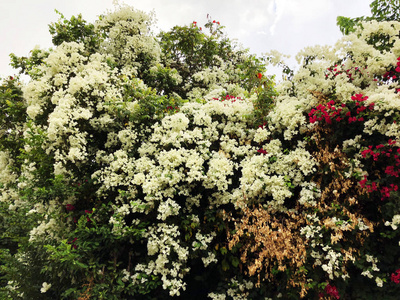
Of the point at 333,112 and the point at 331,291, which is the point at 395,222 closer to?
the point at 331,291

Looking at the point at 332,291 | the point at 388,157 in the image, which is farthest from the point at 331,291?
the point at 388,157

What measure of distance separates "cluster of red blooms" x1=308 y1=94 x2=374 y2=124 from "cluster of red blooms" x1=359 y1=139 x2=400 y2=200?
1.78 ft

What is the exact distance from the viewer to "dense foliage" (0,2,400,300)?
4.30m

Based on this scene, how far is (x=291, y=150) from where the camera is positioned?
524cm

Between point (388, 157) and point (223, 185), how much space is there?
2.75 meters

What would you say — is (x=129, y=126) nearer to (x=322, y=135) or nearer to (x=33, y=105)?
(x=33, y=105)

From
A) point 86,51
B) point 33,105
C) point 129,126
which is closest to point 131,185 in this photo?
point 129,126

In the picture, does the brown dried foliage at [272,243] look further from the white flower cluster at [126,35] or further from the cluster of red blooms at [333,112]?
the white flower cluster at [126,35]

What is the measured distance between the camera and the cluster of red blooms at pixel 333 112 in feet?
14.3

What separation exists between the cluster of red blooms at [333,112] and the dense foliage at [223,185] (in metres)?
0.02

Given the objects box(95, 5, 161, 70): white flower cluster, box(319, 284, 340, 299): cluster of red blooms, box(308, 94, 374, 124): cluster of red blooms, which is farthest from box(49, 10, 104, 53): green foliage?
box(319, 284, 340, 299): cluster of red blooms

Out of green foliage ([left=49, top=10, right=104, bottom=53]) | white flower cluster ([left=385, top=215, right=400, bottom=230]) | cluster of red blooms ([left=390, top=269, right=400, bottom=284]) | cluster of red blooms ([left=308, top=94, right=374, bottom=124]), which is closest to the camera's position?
white flower cluster ([left=385, top=215, right=400, bottom=230])

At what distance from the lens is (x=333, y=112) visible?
4586 millimetres

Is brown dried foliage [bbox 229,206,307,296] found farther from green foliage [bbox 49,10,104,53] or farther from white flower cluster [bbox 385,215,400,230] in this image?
green foliage [bbox 49,10,104,53]
